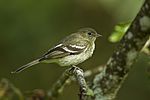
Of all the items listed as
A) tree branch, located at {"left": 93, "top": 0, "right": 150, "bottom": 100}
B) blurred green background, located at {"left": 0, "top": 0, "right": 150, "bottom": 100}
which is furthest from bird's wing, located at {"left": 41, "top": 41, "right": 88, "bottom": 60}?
blurred green background, located at {"left": 0, "top": 0, "right": 150, "bottom": 100}

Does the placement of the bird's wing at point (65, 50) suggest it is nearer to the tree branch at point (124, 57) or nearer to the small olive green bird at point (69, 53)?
the small olive green bird at point (69, 53)

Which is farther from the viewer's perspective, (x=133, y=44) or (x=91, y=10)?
(x=91, y=10)

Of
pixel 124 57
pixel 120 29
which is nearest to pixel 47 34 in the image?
pixel 120 29

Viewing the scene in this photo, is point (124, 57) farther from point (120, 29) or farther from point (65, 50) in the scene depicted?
point (65, 50)

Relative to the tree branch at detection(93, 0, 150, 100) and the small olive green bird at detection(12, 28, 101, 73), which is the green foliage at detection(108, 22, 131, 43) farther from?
the tree branch at detection(93, 0, 150, 100)

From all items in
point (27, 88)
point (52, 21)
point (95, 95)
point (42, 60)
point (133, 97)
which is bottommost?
point (95, 95)

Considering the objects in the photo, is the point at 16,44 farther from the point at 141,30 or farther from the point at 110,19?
the point at 141,30

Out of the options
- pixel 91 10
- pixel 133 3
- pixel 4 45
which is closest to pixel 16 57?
pixel 4 45
